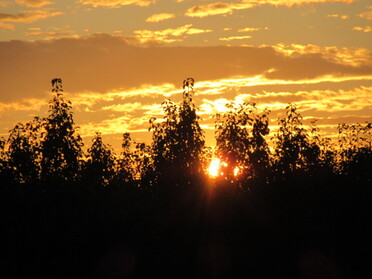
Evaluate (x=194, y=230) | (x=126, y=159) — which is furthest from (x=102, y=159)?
(x=194, y=230)

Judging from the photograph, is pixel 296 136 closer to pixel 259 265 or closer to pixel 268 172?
pixel 268 172

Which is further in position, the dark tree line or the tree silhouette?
the tree silhouette

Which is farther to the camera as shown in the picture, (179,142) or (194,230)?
(179,142)

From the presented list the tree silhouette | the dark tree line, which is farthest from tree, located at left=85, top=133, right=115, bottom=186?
the dark tree line

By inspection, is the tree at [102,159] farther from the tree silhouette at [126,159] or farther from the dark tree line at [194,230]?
the dark tree line at [194,230]

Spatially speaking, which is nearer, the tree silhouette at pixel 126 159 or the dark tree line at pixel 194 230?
the dark tree line at pixel 194 230

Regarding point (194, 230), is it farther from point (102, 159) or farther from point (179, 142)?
point (102, 159)

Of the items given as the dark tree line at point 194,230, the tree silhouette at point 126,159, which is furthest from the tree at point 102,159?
the dark tree line at point 194,230

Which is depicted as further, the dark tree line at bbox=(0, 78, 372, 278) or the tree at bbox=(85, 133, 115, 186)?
the tree at bbox=(85, 133, 115, 186)

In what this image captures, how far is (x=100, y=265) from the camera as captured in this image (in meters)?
27.3

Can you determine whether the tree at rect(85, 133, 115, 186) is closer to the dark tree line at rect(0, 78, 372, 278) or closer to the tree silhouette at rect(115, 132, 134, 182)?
the tree silhouette at rect(115, 132, 134, 182)

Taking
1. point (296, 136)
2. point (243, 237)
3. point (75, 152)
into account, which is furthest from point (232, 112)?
point (243, 237)

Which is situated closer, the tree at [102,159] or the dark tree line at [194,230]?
the dark tree line at [194,230]

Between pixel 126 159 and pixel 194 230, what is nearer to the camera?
pixel 194 230
